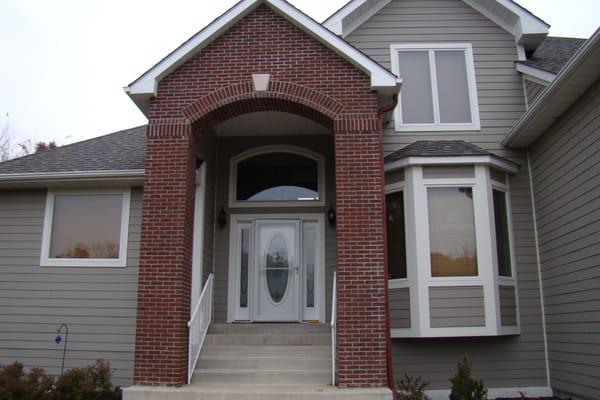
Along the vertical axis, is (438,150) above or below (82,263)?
above

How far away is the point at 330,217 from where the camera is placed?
9.95 metres

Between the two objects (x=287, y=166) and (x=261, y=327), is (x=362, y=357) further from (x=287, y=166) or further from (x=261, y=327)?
(x=287, y=166)

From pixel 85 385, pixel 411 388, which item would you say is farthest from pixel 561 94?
pixel 85 385

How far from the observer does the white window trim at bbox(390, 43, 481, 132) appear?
986 cm

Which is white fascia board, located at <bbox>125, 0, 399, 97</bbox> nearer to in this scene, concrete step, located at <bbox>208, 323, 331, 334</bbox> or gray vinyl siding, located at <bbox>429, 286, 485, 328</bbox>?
gray vinyl siding, located at <bbox>429, 286, 485, 328</bbox>

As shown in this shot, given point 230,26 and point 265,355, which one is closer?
point 265,355

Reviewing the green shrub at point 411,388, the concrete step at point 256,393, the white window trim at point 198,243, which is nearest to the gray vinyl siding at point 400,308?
the green shrub at point 411,388

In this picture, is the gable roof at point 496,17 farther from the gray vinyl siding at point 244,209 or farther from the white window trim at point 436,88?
the gray vinyl siding at point 244,209

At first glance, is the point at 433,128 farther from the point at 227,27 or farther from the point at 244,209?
the point at 227,27

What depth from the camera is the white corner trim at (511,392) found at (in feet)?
28.9

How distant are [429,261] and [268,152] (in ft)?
12.1

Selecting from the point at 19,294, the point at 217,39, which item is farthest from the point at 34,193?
the point at 217,39

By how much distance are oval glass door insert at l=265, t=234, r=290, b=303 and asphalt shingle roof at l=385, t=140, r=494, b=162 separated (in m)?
2.50

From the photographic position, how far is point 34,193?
10156 millimetres
